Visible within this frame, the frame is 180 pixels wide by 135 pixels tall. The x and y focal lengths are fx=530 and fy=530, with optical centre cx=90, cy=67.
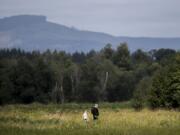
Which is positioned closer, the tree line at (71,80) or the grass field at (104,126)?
the grass field at (104,126)

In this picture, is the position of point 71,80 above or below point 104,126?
below

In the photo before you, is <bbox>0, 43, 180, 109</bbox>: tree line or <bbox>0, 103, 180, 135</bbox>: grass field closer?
<bbox>0, 103, 180, 135</bbox>: grass field

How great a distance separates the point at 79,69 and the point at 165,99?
5763cm

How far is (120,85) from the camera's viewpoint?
88000mm

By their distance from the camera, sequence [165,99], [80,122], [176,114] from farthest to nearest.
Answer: [165,99] < [176,114] < [80,122]

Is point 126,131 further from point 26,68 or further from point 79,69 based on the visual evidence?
point 79,69

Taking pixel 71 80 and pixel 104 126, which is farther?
→ pixel 71 80

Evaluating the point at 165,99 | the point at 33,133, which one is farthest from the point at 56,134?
the point at 165,99

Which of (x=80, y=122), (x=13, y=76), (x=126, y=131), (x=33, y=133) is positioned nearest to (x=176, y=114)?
(x=80, y=122)

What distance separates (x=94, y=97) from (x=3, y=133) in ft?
222

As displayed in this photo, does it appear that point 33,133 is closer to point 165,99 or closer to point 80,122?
point 80,122

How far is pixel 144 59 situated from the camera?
12175cm

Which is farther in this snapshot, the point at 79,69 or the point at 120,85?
the point at 79,69

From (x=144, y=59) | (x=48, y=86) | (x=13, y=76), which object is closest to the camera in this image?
(x=13, y=76)
